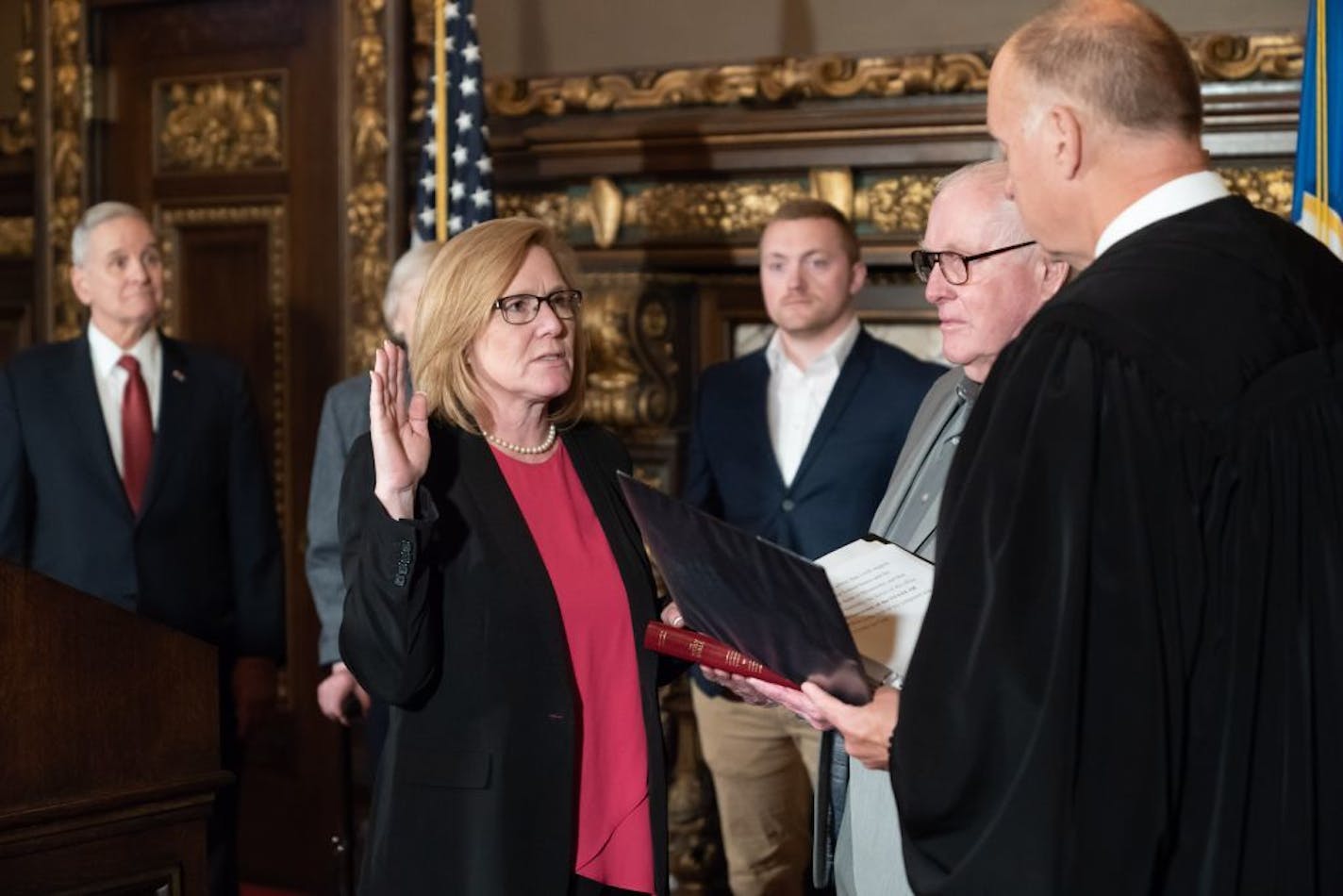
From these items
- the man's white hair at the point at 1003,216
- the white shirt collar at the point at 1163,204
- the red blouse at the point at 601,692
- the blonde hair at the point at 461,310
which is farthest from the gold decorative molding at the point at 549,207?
the white shirt collar at the point at 1163,204

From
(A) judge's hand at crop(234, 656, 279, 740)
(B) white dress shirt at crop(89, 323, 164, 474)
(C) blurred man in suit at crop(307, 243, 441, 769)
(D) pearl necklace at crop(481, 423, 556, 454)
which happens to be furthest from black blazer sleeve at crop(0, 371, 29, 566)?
(D) pearl necklace at crop(481, 423, 556, 454)

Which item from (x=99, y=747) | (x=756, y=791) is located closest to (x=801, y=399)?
(x=756, y=791)

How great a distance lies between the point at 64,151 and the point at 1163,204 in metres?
5.19

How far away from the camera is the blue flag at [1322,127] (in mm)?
3934

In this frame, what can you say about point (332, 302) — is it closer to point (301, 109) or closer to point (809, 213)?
point (301, 109)

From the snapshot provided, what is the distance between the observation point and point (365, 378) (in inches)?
186

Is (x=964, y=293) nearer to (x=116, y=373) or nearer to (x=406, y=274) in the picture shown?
(x=406, y=274)

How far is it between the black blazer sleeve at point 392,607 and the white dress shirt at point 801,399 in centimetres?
188

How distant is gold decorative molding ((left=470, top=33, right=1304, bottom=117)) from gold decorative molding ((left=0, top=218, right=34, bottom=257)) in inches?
80.8

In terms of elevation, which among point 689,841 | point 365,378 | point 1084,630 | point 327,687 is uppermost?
point 365,378

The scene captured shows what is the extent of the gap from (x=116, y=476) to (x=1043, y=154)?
2.90 meters

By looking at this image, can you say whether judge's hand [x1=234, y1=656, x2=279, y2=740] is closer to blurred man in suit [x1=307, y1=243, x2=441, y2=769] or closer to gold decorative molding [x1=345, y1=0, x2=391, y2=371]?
blurred man in suit [x1=307, y1=243, x2=441, y2=769]

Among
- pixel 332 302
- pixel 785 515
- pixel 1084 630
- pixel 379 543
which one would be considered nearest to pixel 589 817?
pixel 379 543

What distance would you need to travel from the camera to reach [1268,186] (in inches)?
179
